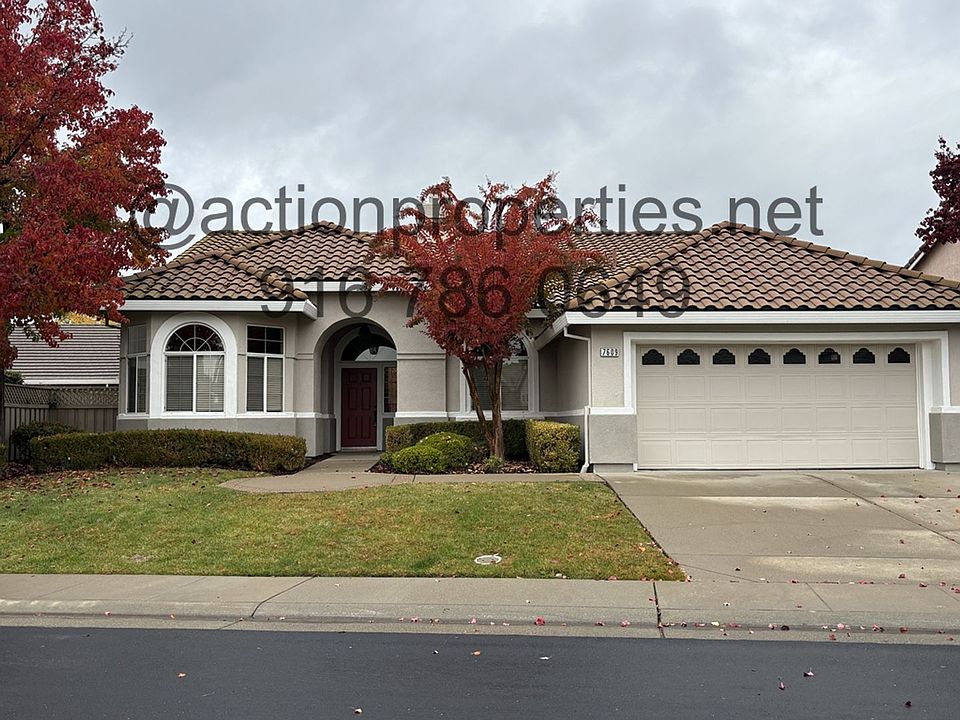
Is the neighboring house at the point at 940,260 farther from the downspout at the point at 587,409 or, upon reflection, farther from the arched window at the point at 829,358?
the downspout at the point at 587,409

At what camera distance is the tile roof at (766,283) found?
14.7 meters

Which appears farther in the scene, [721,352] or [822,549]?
[721,352]

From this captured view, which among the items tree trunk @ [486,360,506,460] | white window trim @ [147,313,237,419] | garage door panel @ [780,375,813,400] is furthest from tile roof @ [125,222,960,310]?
tree trunk @ [486,360,506,460]

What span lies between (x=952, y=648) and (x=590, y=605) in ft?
8.98

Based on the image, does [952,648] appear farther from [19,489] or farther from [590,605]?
[19,489]

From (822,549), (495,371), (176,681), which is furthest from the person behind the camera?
(495,371)

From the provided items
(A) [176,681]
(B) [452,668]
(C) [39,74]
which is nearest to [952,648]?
(B) [452,668]

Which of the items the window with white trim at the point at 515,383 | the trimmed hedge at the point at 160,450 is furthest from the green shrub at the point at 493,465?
the trimmed hedge at the point at 160,450

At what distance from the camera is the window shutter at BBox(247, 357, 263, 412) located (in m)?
17.8

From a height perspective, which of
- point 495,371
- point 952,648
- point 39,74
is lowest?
point 952,648

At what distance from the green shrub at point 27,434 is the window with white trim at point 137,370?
1.53m

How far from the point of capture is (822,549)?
9.30 m

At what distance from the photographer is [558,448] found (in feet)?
49.1

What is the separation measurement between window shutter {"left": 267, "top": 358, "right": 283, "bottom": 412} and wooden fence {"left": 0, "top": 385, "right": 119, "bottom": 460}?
400 cm
